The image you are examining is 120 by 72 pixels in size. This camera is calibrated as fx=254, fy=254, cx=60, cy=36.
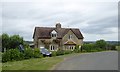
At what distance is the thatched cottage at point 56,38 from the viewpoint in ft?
205

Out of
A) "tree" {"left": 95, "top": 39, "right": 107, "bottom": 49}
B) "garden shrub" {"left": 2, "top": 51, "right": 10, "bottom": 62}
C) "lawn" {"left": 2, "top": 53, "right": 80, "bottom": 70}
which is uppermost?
"tree" {"left": 95, "top": 39, "right": 107, "bottom": 49}

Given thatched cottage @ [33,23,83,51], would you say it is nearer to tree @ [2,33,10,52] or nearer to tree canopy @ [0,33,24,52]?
tree canopy @ [0,33,24,52]

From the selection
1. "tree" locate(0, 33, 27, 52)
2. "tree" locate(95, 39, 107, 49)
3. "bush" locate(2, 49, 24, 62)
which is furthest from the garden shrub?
"tree" locate(95, 39, 107, 49)

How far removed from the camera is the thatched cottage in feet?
205

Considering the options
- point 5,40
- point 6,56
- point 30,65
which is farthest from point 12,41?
point 30,65

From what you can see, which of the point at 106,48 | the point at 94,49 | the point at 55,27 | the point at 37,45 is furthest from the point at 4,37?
the point at 106,48

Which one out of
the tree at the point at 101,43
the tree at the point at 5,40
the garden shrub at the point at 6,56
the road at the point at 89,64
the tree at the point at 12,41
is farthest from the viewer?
the tree at the point at 101,43

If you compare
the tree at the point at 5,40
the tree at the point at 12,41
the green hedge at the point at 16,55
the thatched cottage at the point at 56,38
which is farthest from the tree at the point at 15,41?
the green hedge at the point at 16,55

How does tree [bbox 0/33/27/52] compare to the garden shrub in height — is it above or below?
above

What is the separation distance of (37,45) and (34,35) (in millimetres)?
5453

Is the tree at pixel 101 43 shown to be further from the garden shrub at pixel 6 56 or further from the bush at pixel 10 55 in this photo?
the garden shrub at pixel 6 56

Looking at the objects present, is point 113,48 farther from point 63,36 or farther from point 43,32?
point 43,32

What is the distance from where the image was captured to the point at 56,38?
209 feet

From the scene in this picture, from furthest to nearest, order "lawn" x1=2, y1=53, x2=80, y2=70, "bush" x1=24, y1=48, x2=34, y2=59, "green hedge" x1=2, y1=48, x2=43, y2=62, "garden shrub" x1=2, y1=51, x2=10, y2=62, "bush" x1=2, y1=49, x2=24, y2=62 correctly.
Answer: "bush" x1=24, y1=48, x2=34, y2=59
"green hedge" x1=2, y1=48, x2=43, y2=62
"bush" x1=2, y1=49, x2=24, y2=62
"garden shrub" x1=2, y1=51, x2=10, y2=62
"lawn" x1=2, y1=53, x2=80, y2=70
